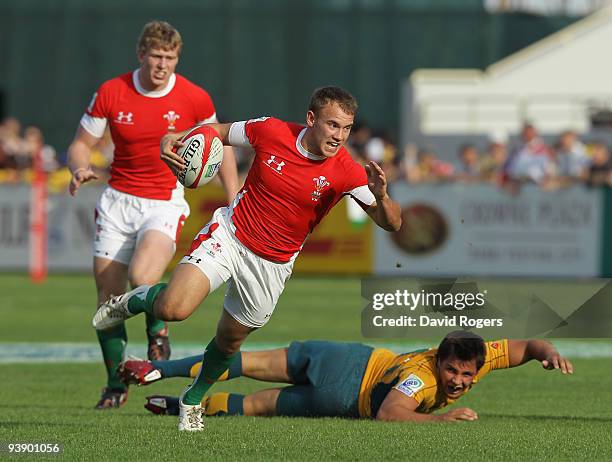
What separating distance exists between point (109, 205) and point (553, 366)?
355cm

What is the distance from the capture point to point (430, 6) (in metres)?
30.9

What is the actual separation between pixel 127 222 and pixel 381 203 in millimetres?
2644

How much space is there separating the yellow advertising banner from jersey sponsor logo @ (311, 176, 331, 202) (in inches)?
525

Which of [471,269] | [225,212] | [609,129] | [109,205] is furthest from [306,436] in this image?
[609,129]

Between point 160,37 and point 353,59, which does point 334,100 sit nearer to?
point 160,37

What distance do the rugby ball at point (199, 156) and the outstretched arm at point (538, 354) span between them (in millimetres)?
2209

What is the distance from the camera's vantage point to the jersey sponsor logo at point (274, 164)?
26.5 feet

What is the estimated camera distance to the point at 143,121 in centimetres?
990

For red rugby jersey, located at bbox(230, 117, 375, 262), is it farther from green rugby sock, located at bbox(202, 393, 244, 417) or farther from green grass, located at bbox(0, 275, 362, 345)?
green grass, located at bbox(0, 275, 362, 345)

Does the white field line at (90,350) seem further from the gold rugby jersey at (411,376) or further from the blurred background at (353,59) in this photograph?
the blurred background at (353,59)

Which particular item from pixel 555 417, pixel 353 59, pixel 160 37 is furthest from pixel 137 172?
pixel 353 59

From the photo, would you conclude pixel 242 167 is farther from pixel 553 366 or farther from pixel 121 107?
pixel 553 366

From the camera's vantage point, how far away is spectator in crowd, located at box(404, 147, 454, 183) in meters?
→ 22.3

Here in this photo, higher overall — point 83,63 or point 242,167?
point 83,63
